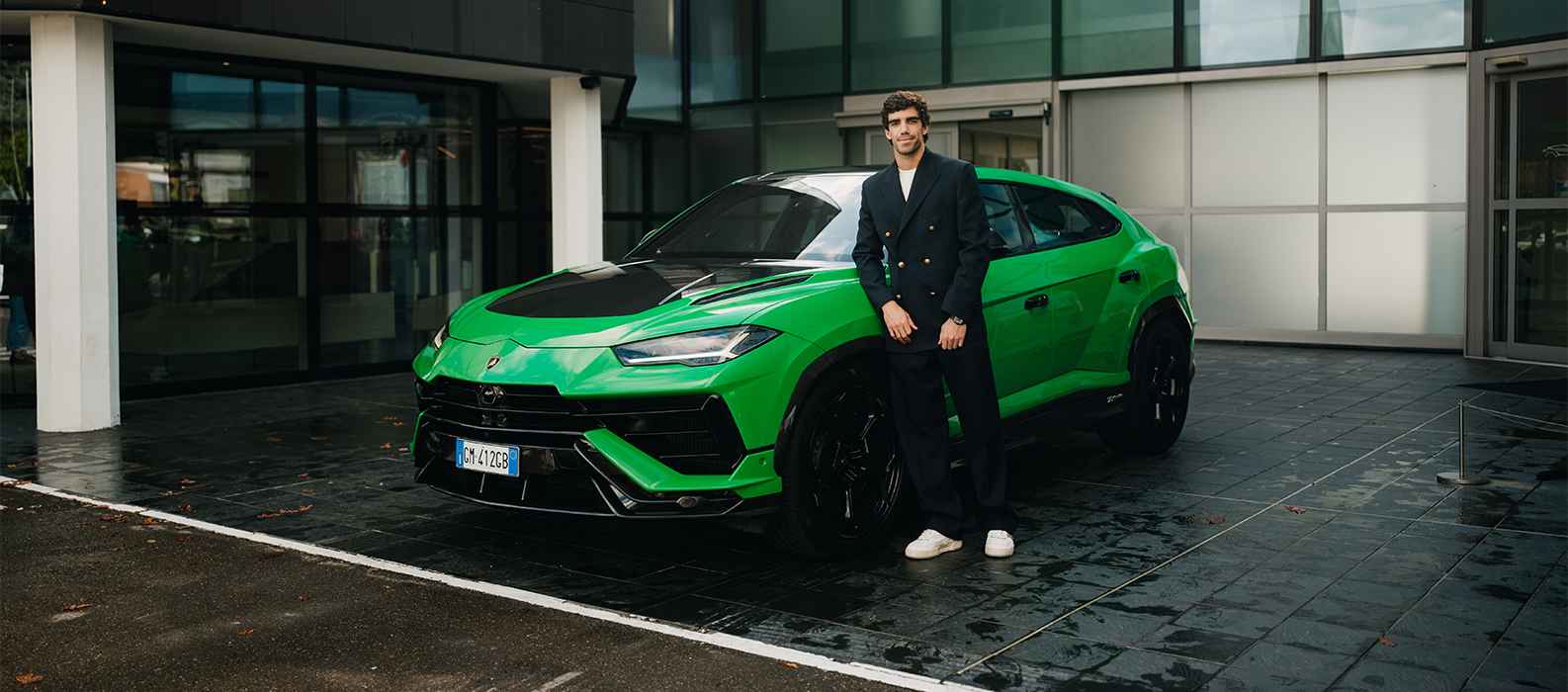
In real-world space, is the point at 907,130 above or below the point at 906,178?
above

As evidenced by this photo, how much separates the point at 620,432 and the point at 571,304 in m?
0.83

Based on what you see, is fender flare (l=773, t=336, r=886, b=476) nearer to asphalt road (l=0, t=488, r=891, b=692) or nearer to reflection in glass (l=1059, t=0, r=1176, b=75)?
asphalt road (l=0, t=488, r=891, b=692)

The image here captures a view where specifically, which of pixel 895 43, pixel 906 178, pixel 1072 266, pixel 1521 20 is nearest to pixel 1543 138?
pixel 1521 20

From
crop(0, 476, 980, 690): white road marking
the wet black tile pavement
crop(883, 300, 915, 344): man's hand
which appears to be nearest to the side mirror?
crop(883, 300, 915, 344): man's hand

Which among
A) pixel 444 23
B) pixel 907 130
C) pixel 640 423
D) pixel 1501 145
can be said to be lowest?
pixel 640 423

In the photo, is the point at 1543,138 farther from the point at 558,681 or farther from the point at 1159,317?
the point at 558,681

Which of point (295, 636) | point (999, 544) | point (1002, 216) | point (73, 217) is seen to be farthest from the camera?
point (73, 217)

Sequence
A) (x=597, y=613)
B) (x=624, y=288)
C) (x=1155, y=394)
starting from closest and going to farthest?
1. (x=597, y=613)
2. (x=624, y=288)
3. (x=1155, y=394)

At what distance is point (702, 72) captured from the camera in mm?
20234

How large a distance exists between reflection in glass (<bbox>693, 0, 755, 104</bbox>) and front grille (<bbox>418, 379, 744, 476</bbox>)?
592 inches

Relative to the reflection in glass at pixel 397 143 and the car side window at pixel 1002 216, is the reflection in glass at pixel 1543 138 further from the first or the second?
the reflection in glass at pixel 397 143

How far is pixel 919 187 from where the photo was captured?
604 cm

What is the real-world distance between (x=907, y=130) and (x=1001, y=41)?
12856 mm

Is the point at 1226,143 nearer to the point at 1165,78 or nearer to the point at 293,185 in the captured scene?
the point at 1165,78
